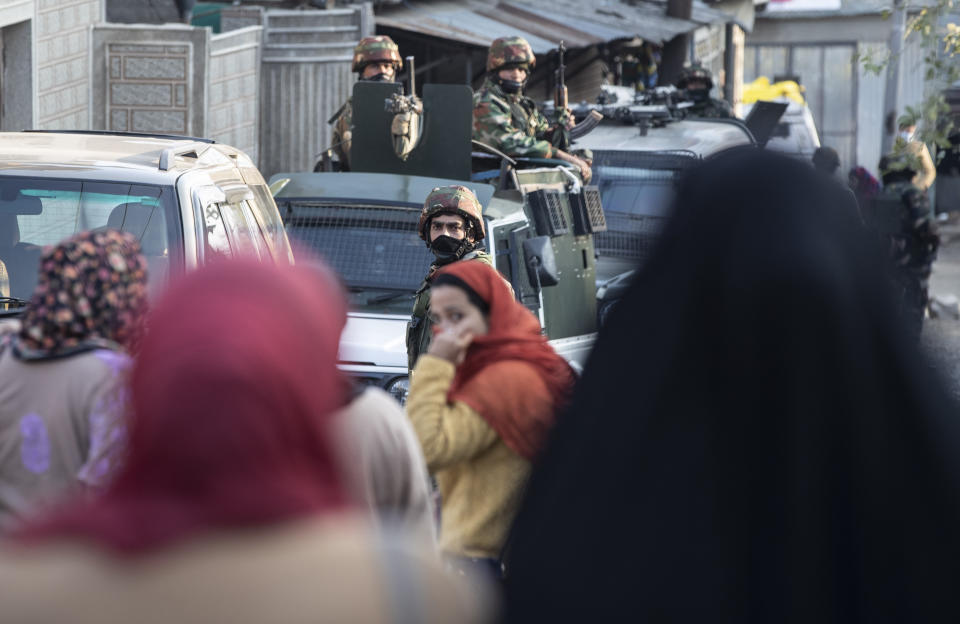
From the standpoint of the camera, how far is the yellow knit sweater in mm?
3449

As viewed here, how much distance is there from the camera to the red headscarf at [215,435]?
5.53 feet

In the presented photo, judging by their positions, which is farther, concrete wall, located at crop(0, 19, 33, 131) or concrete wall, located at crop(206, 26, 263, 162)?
concrete wall, located at crop(206, 26, 263, 162)

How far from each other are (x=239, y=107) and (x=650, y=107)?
453 cm

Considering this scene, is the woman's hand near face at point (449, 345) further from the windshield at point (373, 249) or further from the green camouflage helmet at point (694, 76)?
the green camouflage helmet at point (694, 76)

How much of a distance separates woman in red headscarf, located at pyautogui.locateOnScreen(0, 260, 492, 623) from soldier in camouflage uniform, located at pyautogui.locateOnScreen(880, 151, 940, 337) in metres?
11.7

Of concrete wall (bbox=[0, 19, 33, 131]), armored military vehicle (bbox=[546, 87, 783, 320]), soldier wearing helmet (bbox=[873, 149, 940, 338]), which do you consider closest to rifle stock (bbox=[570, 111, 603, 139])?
armored military vehicle (bbox=[546, 87, 783, 320])

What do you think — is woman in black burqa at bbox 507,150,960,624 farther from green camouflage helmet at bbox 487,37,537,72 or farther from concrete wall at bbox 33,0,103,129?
concrete wall at bbox 33,0,103,129

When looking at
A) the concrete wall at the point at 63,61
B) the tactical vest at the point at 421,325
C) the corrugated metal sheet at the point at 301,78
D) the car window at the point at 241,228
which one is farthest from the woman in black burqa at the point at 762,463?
the corrugated metal sheet at the point at 301,78

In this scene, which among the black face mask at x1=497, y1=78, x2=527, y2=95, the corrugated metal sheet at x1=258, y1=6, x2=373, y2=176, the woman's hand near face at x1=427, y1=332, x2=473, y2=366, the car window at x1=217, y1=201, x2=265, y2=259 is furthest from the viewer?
the corrugated metal sheet at x1=258, y1=6, x2=373, y2=176

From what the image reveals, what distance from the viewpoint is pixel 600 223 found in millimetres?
9820

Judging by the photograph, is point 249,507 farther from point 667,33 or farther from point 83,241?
point 667,33

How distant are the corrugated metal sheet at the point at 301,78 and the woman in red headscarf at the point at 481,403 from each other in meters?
12.3

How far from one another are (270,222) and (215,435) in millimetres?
5285

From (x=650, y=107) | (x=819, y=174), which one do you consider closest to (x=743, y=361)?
(x=819, y=174)
